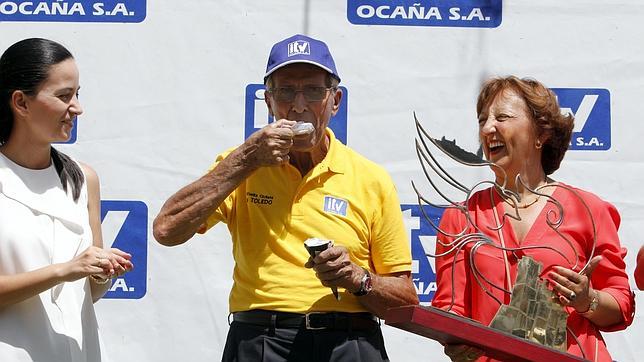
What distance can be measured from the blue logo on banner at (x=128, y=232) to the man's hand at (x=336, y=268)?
1.09 metres

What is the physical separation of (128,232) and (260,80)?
0.63m

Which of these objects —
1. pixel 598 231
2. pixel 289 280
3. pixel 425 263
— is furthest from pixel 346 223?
pixel 425 263

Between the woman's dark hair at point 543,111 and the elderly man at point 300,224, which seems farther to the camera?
the woman's dark hair at point 543,111

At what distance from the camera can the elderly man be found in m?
2.43

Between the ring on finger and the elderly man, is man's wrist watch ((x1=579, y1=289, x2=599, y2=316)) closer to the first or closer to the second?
the ring on finger

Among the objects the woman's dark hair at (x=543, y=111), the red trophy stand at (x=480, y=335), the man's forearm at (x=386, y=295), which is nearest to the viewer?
the red trophy stand at (x=480, y=335)

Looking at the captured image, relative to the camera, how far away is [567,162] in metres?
3.38

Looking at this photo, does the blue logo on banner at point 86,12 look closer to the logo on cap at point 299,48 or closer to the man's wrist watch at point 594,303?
the logo on cap at point 299,48

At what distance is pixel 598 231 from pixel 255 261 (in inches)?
31.7

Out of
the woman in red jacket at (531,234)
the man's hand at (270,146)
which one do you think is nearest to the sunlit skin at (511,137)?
the woman in red jacket at (531,234)

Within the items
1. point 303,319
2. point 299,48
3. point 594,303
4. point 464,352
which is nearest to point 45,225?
point 303,319

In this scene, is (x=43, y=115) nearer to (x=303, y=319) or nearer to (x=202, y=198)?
(x=202, y=198)

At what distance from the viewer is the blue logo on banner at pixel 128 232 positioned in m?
3.31

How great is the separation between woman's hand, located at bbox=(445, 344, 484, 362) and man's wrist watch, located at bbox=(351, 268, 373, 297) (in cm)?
24
